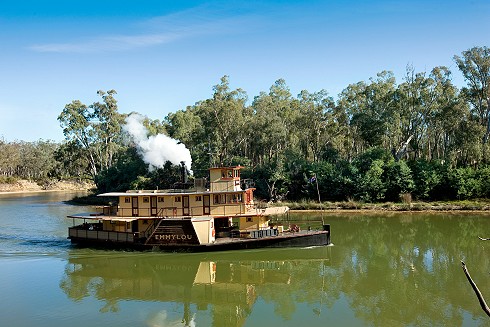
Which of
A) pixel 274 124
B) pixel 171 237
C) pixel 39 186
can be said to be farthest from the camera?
pixel 39 186

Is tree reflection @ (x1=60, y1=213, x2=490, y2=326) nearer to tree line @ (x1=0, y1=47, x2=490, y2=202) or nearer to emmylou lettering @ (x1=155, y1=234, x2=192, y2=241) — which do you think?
emmylou lettering @ (x1=155, y1=234, x2=192, y2=241)

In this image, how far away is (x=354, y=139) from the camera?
52781 mm

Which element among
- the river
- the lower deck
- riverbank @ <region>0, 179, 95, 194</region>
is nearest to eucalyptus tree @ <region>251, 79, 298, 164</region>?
the river

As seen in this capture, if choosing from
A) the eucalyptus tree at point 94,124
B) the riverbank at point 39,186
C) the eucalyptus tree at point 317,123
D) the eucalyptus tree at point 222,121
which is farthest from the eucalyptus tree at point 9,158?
the eucalyptus tree at point 317,123

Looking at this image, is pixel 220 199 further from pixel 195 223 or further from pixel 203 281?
pixel 203 281

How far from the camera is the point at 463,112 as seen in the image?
4403 cm

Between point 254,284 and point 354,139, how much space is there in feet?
121

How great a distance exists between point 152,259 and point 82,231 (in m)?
5.22

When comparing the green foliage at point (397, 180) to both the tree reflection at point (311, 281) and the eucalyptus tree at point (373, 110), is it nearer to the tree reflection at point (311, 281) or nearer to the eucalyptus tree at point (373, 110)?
the eucalyptus tree at point (373, 110)

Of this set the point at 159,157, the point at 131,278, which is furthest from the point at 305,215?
the point at 131,278

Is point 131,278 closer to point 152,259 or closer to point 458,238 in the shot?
point 152,259

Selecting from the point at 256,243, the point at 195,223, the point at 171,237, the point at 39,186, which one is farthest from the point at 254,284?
the point at 39,186

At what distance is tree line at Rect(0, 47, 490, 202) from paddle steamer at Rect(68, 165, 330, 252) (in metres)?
14.0

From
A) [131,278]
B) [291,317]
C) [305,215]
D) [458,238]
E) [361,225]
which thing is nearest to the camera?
[291,317]
